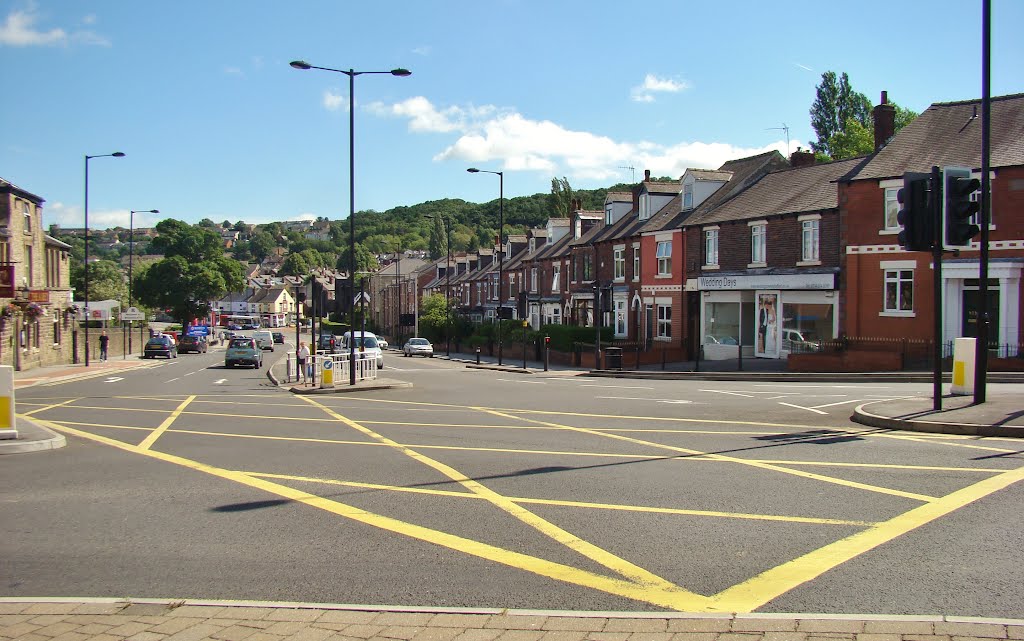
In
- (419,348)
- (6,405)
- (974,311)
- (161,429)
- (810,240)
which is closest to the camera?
(6,405)

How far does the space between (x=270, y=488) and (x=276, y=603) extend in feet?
13.5

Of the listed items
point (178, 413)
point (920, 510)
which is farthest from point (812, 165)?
point (920, 510)

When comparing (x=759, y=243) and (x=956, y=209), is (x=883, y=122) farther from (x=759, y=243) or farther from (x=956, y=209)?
(x=956, y=209)

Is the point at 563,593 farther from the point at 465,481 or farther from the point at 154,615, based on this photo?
the point at 465,481

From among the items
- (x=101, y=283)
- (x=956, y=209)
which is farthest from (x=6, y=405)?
(x=101, y=283)

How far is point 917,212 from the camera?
14414mm

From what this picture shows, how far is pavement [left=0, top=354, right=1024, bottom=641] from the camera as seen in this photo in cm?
504

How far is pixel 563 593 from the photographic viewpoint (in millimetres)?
5883

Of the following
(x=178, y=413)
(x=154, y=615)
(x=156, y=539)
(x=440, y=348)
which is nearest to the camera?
(x=154, y=615)

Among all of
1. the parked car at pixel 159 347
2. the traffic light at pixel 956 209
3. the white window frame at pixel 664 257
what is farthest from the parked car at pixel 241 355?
the traffic light at pixel 956 209

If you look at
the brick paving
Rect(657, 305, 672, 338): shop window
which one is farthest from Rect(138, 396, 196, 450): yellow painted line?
Rect(657, 305, 672, 338): shop window

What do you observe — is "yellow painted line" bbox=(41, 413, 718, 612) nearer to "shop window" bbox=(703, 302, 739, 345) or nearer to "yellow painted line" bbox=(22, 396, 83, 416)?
"yellow painted line" bbox=(22, 396, 83, 416)

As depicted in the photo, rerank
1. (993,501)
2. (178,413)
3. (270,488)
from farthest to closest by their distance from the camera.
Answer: (178,413), (270,488), (993,501)

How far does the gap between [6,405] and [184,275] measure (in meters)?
83.3
